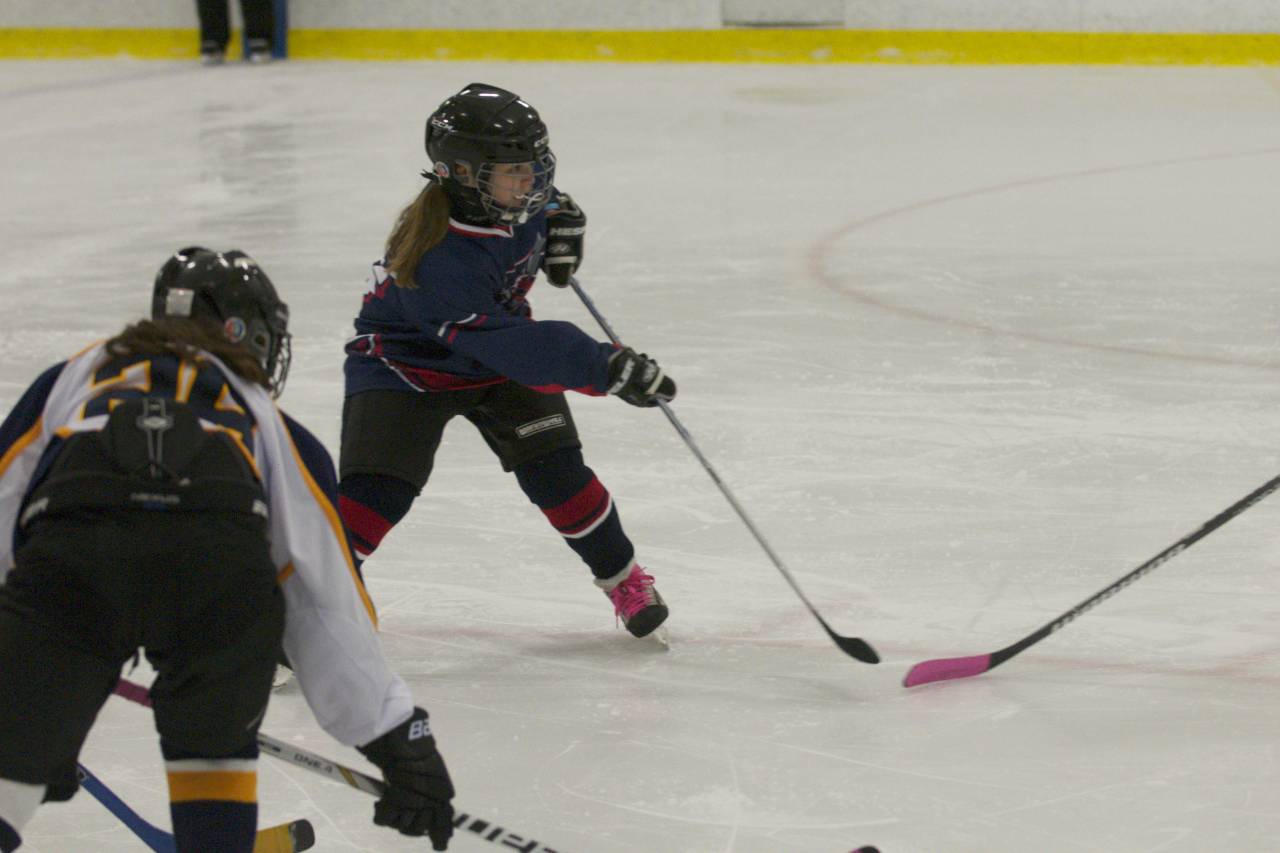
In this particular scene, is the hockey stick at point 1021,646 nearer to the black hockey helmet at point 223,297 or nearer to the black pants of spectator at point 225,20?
the black hockey helmet at point 223,297

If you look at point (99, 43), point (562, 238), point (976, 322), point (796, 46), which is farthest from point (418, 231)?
point (99, 43)

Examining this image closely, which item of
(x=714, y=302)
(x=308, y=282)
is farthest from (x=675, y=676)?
(x=308, y=282)

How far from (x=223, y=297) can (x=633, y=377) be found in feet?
2.90

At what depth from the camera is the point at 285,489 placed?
164cm

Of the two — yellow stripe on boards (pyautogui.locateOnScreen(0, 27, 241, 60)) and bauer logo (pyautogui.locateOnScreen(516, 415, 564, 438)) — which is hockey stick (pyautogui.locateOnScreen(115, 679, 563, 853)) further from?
A: yellow stripe on boards (pyautogui.locateOnScreen(0, 27, 241, 60))

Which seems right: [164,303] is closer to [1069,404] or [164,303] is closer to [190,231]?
[1069,404]

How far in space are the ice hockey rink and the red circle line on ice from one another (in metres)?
0.02

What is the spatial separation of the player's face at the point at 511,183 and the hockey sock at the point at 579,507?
408 mm

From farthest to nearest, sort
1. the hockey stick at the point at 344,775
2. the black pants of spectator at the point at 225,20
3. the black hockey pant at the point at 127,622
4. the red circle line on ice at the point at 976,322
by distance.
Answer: the black pants of spectator at the point at 225,20 → the red circle line on ice at the point at 976,322 → the hockey stick at the point at 344,775 → the black hockey pant at the point at 127,622

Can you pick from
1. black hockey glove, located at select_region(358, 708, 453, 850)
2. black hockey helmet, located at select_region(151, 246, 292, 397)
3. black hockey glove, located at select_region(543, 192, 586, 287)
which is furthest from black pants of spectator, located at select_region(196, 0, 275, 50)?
black hockey glove, located at select_region(358, 708, 453, 850)

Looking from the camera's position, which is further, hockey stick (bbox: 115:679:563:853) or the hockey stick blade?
the hockey stick blade

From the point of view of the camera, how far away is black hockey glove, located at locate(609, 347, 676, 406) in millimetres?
2465

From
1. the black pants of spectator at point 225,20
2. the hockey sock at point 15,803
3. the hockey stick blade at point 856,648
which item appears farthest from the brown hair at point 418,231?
the black pants of spectator at point 225,20

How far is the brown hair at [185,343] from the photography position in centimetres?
161
